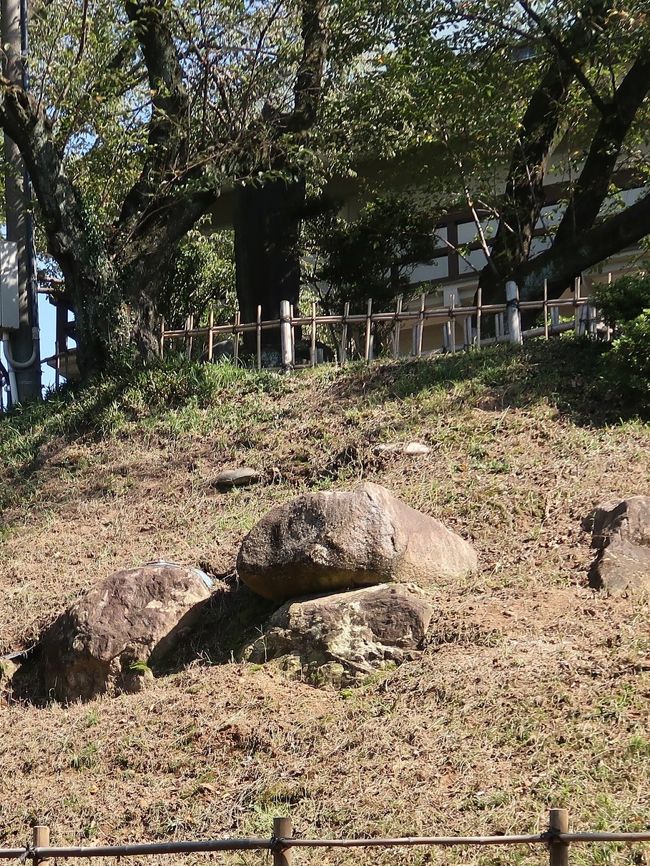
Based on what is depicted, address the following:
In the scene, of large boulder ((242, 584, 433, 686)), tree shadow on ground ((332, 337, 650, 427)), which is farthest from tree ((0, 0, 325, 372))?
large boulder ((242, 584, 433, 686))

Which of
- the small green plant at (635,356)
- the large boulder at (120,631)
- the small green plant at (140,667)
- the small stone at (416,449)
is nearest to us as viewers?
the small green plant at (140,667)

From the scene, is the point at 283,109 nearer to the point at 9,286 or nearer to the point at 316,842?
the point at 9,286

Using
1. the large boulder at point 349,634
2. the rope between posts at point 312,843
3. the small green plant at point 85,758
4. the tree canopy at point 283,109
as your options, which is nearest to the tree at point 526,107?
the tree canopy at point 283,109

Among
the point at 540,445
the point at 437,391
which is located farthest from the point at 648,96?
the point at 540,445

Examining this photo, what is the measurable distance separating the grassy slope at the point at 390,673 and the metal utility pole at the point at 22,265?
3.38m

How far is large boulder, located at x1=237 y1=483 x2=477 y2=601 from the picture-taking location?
8203mm

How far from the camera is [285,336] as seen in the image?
1463cm

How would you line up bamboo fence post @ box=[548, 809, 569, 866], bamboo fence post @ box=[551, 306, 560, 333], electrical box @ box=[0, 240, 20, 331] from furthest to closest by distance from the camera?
electrical box @ box=[0, 240, 20, 331] → bamboo fence post @ box=[551, 306, 560, 333] → bamboo fence post @ box=[548, 809, 569, 866]

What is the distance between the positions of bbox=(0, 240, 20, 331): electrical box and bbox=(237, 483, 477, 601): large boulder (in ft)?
32.2

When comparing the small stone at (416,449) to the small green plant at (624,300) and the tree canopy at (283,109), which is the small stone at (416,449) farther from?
the tree canopy at (283,109)

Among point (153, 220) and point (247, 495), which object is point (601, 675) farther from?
point (153, 220)

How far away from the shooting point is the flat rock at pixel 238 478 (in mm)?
11492

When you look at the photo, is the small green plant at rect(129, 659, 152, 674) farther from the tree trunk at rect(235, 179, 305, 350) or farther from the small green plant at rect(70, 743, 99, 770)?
the tree trunk at rect(235, 179, 305, 350)

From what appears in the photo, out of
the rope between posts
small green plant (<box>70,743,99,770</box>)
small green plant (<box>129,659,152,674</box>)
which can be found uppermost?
the rope between posts
